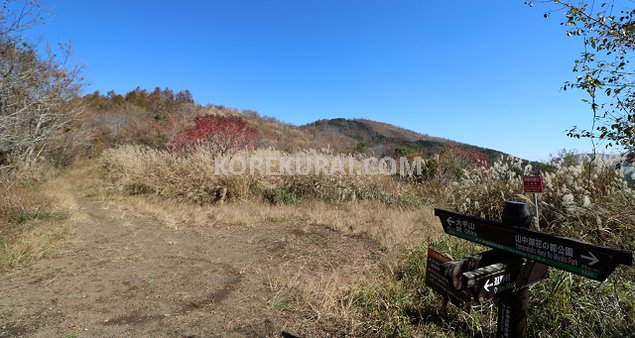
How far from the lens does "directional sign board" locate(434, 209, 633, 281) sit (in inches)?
46.1

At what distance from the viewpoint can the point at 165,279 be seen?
3398mm

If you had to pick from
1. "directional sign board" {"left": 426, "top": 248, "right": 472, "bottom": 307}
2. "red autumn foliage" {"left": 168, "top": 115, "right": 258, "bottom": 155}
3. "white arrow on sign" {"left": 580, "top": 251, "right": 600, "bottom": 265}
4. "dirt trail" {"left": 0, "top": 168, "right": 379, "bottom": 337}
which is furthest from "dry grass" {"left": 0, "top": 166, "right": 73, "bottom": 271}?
"white arrow on sign" {"left": 580, "top": 251, "right": 600, "bottom": 265}

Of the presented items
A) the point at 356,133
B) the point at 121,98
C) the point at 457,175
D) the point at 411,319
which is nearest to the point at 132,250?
the point at 411,319

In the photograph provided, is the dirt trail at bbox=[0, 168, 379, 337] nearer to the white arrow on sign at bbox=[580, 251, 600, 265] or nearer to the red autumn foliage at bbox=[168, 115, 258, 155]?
the white arrow on sign at bbox=[580, 251, 600, 265]

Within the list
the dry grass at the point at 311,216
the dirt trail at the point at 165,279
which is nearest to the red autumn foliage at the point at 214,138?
the dry grass at the point at 311,216

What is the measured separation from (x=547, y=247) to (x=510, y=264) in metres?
0.18

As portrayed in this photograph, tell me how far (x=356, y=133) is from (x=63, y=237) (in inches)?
1447

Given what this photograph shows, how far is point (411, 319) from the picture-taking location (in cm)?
252

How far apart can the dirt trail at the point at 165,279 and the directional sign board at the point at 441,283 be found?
125 cm

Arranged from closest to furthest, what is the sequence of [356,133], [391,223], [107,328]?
[107,328] < [391,223] < [356,133]

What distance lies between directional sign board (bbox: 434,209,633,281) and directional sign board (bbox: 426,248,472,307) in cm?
25

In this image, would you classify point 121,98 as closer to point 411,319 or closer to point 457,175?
point 457,175

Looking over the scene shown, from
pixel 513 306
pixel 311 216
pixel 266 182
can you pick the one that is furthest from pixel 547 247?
pixel 266 182

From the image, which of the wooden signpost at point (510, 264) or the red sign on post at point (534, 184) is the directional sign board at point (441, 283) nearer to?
the wooden signpost at point (510, 264)
